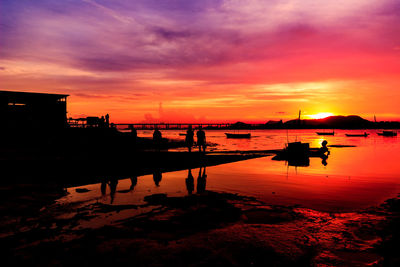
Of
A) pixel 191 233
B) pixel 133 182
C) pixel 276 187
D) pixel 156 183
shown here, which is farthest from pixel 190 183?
pixel 191 233

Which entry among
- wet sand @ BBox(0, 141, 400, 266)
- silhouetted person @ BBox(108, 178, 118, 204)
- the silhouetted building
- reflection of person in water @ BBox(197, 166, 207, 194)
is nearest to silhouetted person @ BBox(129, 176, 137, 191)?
silhouetted person @ BBox(108, 178, 118, 204)

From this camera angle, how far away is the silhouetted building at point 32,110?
25.7 m

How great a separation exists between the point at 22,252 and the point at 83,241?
3.92 ft

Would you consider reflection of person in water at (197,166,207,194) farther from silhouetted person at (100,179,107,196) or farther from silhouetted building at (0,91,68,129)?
silhouetted building at (0,91,68,129)

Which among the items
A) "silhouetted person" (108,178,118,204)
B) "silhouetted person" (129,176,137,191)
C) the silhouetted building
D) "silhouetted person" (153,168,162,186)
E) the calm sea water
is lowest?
the calm sea water

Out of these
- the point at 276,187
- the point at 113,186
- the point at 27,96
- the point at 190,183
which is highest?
the point at 27,96

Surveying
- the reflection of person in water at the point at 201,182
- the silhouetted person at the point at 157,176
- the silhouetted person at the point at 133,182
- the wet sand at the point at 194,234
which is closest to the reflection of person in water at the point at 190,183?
the reflection of person in water at the point at 201,182

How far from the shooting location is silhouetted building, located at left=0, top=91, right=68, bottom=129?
25.7 meters

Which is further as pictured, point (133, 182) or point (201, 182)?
point (201, 182)

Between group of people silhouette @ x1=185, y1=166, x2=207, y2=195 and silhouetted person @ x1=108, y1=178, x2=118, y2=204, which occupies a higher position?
silhouetted person @ x1=108, y1=178, x2=118, y2=204

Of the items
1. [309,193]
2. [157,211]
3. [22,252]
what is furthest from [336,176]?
[22,252]

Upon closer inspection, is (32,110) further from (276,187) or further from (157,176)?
(276,187)

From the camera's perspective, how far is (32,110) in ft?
88.7

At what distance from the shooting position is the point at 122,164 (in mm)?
17859
